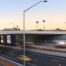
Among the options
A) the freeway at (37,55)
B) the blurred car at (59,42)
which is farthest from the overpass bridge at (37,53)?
the blurred car at (59,42)

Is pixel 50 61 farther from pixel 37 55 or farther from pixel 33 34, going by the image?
pixel 33 34

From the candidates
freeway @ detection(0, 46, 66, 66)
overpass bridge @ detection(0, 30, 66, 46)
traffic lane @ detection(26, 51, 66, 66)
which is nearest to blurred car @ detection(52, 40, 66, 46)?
overpass bridge @ detection(0, 30, 66, 46)

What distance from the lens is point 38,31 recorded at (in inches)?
2174

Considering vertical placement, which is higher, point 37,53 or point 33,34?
point 33,34

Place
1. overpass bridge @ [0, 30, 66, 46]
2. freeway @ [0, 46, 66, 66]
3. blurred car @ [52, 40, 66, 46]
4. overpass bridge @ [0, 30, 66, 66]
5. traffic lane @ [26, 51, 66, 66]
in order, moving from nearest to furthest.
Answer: traffic lane @ [26, 51, 66, 66] → overpass bridge @ [0, 30, 66, 66] → freeway @ [0, 46, 66, 66] → overpass bridge @ [0, 30, 66, 46] → blurred car @ [52, 40, 66, 46]

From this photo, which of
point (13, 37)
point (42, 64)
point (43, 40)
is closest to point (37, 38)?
point (43, 40)

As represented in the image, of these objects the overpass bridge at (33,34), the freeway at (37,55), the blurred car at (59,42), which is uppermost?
the overpass bridge at (33,34)

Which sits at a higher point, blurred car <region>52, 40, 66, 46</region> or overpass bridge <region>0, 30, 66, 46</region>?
overpass bridge <region>0, 30, 66, 46</region>

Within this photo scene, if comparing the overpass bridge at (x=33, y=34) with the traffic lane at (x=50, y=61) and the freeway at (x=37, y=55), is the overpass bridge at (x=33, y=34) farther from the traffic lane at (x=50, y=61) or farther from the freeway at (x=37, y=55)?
the traffic lane at (x=50, y=61)

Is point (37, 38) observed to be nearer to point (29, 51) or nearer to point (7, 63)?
point (29, 51)

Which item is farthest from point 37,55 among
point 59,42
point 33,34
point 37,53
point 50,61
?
point 33,34

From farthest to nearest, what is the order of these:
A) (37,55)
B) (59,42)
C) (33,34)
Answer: (33,34) < (59,42) < (37,55)

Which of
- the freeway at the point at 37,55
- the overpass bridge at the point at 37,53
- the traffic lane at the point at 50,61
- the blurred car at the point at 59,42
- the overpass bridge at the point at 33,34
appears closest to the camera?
the traffic lane at the point at 50,61

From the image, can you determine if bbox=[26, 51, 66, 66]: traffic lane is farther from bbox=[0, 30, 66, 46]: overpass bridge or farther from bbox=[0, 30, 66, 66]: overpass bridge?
bbox=[0, 30, 66, 46]: overpass bridge
